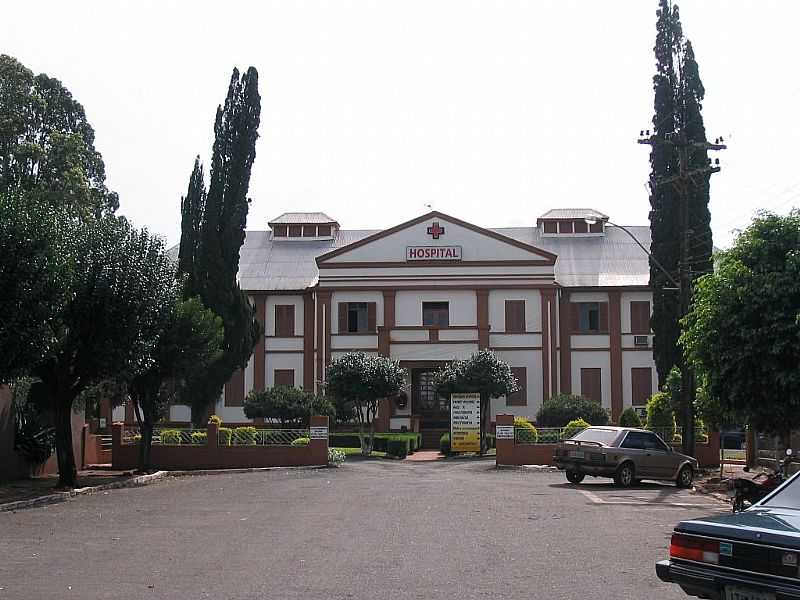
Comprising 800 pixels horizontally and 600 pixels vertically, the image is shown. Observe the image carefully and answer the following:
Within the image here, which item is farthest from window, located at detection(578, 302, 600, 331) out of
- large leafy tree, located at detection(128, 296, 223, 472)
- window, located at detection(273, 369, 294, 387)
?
large leafy tree, located at detection(128, 296, 223, 472)

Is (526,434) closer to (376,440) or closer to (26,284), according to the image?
(376,440)

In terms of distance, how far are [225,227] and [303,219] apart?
21.1m

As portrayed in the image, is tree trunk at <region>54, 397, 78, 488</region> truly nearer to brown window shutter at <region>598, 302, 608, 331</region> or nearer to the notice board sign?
the notice board sign

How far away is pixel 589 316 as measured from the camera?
5144 cm

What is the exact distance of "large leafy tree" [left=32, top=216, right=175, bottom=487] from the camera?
22.0 m

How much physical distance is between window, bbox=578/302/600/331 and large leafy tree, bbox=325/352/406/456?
14.1 metres

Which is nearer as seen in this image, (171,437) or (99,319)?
(99,319)

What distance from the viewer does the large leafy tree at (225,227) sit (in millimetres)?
38000

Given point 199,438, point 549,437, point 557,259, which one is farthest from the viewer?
point 557,259

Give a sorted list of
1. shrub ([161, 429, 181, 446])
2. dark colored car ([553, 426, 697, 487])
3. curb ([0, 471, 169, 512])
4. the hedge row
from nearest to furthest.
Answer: curb ([0, 471, 169, 512]), dark colored car ([553, 426, 697, 487]), shrub ([161, 429, 181, 446]), the hedge row

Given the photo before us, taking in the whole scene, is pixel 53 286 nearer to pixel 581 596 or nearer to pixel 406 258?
pixel 581 596

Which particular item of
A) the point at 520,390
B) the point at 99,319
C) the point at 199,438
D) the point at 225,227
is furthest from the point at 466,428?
the point at 99,319

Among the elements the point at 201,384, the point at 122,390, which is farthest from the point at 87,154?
the point at 122,390

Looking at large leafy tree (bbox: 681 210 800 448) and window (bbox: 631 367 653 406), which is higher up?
large leafy tree (bbox: 681 210 800 448)
